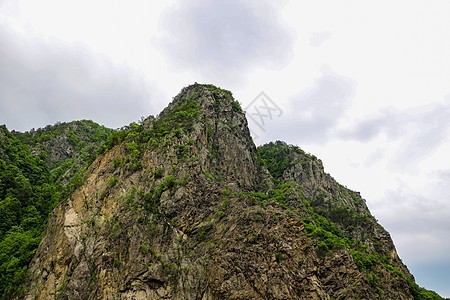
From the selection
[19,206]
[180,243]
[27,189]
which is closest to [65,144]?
[27,189]

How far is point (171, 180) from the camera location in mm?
46750

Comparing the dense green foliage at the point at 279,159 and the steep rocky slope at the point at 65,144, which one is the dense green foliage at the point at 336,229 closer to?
the dense green foliage at the point at 279,159

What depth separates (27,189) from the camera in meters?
58.2

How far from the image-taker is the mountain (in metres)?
42.9

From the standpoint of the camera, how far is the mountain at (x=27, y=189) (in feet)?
141

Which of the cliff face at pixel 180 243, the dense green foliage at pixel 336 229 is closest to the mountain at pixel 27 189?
the cliff face at pixel 180 243

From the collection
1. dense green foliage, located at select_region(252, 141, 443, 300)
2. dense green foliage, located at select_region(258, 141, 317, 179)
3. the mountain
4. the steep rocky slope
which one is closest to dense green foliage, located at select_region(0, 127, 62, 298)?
the mountain

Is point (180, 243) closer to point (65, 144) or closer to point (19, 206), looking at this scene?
point (19, 206)

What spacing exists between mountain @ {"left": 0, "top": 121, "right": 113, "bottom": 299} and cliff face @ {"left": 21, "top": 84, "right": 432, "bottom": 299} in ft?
12.9

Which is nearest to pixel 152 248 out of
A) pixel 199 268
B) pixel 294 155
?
pixel 199 268

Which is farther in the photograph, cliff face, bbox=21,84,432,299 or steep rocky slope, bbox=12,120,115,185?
steep rocky slope, bbox=12,120,115,185

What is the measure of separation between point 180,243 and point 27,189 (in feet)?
142

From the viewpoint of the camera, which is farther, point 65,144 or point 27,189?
point 65,144

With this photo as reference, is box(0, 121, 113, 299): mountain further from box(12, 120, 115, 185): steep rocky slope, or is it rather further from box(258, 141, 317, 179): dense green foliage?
box(258, 141, 317, 179): dense green foliage
